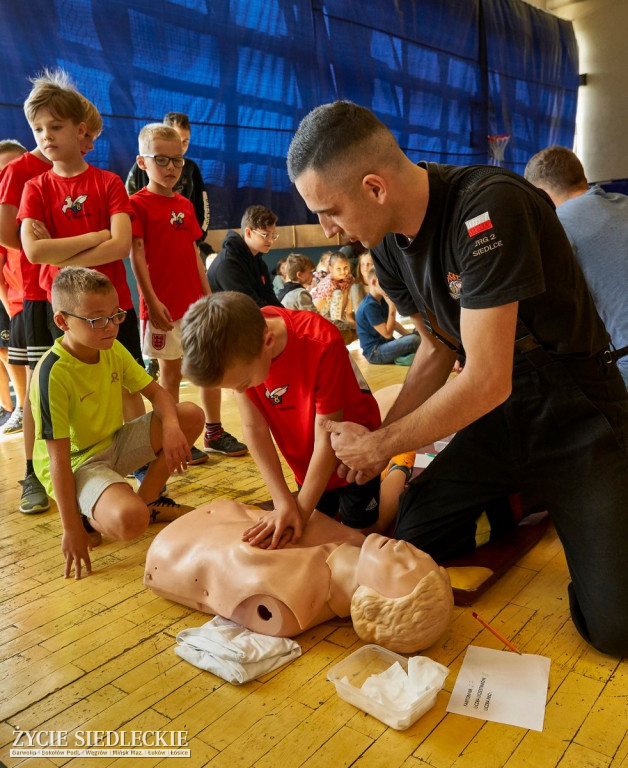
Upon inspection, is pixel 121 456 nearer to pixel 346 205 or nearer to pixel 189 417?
pixel 189 417

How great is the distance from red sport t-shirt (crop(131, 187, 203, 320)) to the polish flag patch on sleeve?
2129 millimetres

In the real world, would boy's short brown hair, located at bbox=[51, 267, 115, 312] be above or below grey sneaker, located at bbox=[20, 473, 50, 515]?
above

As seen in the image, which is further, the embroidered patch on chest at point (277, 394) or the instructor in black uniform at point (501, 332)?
the embroidered patch on chest at point (277, 394)

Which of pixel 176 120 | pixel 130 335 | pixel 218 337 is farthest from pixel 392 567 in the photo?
pixel 176 120

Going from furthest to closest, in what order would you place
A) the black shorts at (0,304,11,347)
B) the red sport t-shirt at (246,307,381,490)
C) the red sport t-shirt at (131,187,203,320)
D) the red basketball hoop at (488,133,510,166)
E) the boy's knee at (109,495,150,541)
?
the red basketball hoop at (488,133,510,166), the black shorts at (0,304,11,347), the red sport t-shirt at (131,187,203,320), the boy's knee at (109,495,150,541), the red sport t-shirt at (246,307,381,490)

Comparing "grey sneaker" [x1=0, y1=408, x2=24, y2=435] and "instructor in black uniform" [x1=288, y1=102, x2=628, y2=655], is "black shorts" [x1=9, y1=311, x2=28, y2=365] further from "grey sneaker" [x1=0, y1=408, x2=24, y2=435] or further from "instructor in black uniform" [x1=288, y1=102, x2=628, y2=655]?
"instructor in black uniform" [x1=288, y1=102, x2=628, y2=655]

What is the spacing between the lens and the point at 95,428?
8.53ft

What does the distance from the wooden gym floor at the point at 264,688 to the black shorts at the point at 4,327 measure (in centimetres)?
232

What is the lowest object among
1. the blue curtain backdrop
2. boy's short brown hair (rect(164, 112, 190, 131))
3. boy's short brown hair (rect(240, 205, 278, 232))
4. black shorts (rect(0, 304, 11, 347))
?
black shorts (rect(0, 304, 11, 347))

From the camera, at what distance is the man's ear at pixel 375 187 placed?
1.61m

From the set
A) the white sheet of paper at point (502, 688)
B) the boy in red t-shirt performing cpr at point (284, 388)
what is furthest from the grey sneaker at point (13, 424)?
the white sheet of paper at point (502, 688)

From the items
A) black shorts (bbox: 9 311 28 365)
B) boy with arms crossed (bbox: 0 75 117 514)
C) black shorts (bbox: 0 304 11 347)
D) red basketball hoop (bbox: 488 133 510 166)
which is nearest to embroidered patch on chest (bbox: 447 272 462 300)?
boy with arms crossed (bbox: 0 75 117 514)

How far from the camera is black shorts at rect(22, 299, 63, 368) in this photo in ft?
9.86

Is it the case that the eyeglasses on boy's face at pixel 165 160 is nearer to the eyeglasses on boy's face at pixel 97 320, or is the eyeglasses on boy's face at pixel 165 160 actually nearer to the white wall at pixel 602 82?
the eyeglasses on boy's face at pixel 97 320
